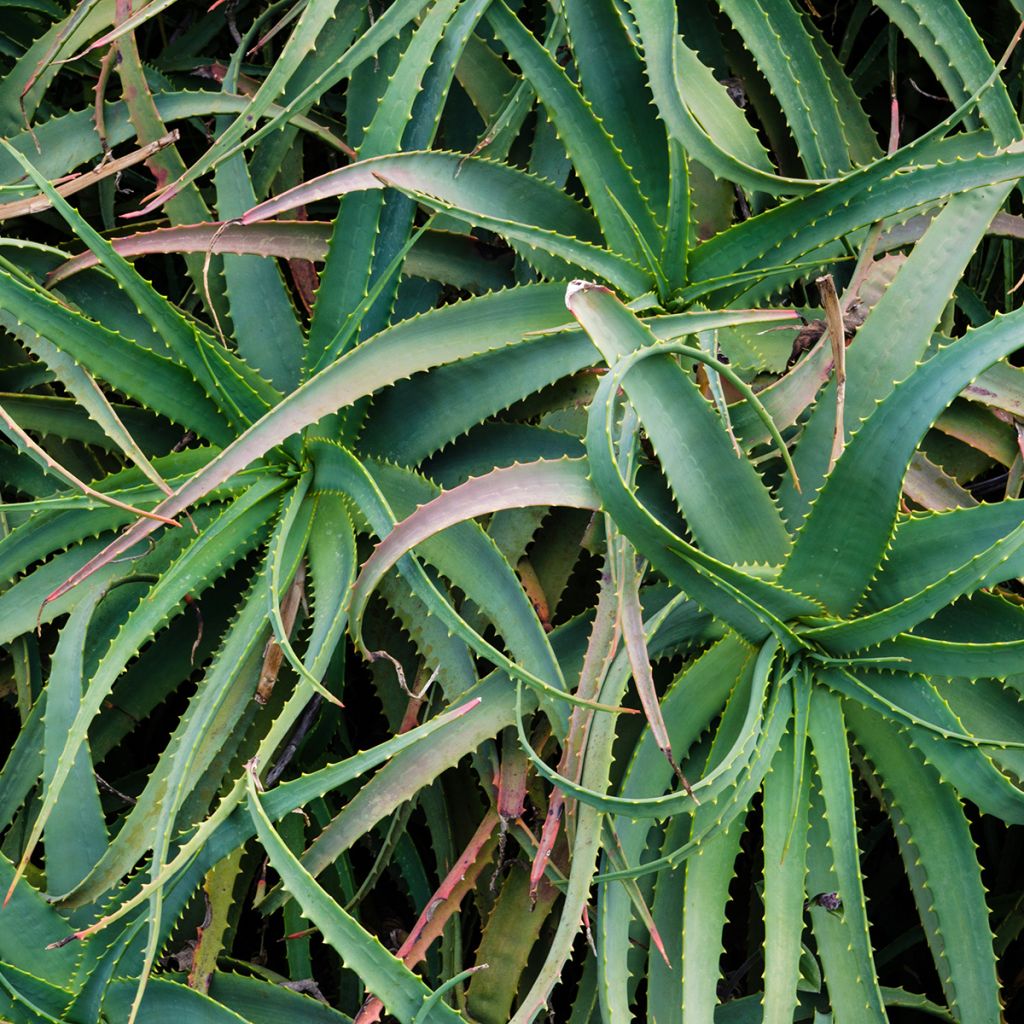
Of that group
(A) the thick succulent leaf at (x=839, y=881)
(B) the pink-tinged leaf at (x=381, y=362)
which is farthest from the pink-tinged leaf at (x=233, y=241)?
(A) the thick succulent leaf at (x=839, y=881)

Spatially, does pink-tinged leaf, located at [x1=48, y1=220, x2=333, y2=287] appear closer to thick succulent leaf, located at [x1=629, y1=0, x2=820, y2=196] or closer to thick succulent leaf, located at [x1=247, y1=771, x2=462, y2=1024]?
thick succulent leaf, located at [x1=629, y1=0, x2=820, y2=196]

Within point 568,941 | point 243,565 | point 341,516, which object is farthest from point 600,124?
Result: point 568,941

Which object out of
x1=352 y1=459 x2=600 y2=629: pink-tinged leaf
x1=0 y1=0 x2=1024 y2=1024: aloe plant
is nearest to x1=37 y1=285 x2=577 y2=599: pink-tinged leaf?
x1=0 y1=0 x2=1024 y2=1024: aloe plant

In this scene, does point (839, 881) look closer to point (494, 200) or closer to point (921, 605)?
point (921, 605)

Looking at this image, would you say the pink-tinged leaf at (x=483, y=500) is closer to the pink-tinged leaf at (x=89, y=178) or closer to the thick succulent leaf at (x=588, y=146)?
the thick succulent leaf at (x=588, y=146)

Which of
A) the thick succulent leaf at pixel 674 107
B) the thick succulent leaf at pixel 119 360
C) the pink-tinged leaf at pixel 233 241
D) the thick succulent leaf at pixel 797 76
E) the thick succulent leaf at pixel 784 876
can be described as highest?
the thick succulent leaf at pixel 797 76

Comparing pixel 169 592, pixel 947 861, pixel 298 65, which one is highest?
pixel 298 65

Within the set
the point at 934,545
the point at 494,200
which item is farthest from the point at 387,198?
the point at 934,545

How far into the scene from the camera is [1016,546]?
65 centimetres

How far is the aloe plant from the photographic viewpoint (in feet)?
2.40

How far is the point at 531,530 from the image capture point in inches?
35.3

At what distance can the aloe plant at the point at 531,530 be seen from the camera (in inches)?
28.8

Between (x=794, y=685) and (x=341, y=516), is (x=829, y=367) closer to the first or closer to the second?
(x=794, y=685)

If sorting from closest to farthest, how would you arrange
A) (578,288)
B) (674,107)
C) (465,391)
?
(578,288) < (674,107) < (465,391)
